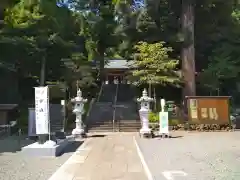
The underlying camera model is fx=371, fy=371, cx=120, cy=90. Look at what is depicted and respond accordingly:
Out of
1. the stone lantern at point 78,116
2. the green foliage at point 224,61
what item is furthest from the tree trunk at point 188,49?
the stone lantern at point 78,116

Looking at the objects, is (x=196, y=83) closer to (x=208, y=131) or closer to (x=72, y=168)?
(x=208, y=131)

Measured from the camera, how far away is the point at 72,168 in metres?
9.40

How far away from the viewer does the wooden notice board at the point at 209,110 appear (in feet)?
74.2

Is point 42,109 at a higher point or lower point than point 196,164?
higher

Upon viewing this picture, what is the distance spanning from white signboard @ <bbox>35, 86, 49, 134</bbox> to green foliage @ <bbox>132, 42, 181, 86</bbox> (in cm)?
1489

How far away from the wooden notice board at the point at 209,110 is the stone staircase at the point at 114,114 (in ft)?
12.3

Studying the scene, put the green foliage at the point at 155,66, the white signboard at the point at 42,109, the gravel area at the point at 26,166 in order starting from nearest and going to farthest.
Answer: the gravel area at the point at 26,166 < the white signboard at the point at 42,109 < the green foliage at the point at 155,66

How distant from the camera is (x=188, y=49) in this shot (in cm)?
2783

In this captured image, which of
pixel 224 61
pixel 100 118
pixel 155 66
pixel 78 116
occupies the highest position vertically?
pixel 224 61

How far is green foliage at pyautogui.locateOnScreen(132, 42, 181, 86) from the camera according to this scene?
2691 centimetres

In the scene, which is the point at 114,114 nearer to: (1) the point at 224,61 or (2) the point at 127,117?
(2) the point at 127,117

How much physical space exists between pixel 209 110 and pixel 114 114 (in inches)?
271

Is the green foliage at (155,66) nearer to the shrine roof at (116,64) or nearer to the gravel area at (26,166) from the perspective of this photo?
the shrine roof at (116,64)

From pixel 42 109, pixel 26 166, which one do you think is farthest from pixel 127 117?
pixel 26 166
